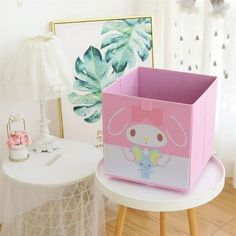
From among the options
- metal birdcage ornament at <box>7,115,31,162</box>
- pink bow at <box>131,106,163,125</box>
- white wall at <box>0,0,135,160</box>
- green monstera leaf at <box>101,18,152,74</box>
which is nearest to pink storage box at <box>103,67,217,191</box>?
pink bow at <box>131,106,163,125</box>

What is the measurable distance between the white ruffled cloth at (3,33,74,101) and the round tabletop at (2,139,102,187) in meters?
0.24

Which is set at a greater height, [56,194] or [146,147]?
[146,147]

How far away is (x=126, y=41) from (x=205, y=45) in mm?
374

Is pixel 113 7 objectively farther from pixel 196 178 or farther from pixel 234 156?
pixel 196 178

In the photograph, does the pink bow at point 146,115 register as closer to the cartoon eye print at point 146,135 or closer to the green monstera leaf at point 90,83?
the cartoon eye print at point 146,135

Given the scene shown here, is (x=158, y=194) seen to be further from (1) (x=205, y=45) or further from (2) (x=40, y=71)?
(1) (x=205, y=45)

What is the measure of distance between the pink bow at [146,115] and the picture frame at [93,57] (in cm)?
82

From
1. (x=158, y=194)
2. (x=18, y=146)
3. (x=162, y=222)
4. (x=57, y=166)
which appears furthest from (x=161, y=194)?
(x=18, y=146)

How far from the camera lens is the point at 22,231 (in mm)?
1865

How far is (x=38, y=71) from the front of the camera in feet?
5.58

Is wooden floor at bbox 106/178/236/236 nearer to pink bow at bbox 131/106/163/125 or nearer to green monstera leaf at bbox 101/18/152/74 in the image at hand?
green monstera leaf at bbox 101/18/152/74

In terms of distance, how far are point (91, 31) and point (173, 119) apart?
3.17ft

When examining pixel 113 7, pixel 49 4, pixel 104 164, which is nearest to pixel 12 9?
pixel 49 4

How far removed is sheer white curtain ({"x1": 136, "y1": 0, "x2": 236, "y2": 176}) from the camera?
2.14 m
